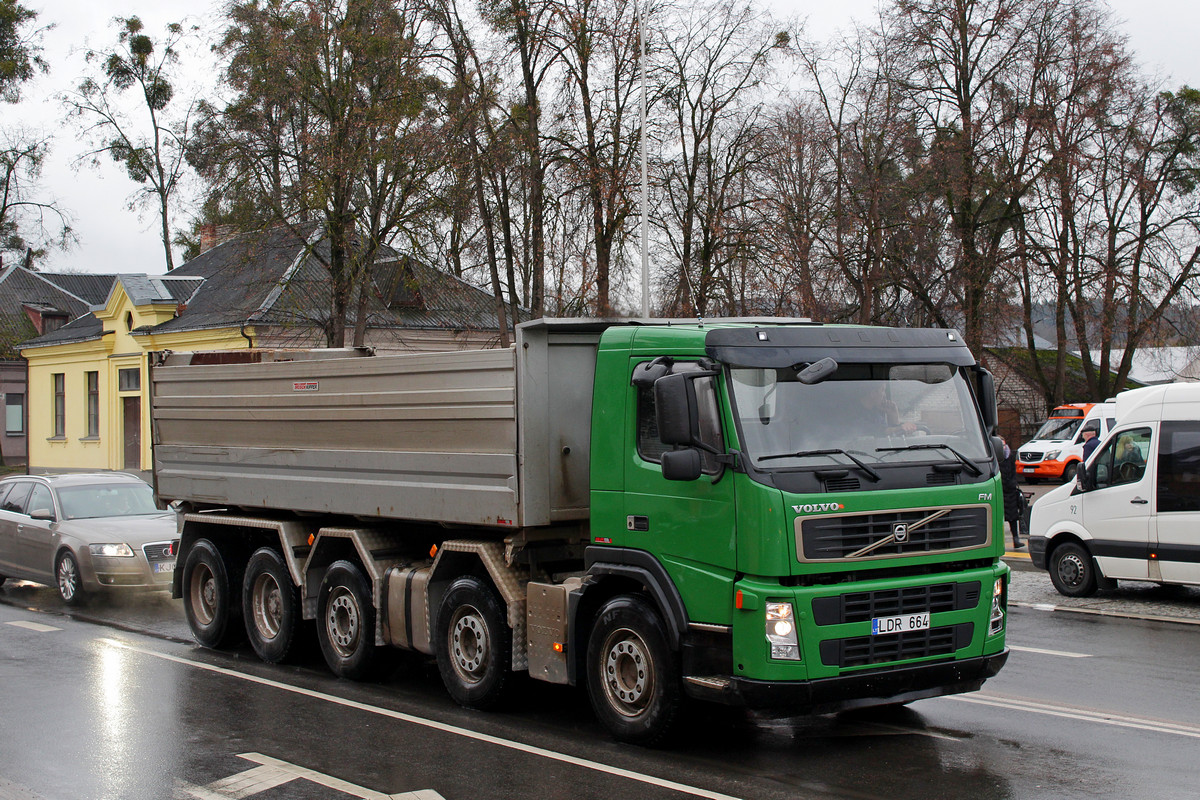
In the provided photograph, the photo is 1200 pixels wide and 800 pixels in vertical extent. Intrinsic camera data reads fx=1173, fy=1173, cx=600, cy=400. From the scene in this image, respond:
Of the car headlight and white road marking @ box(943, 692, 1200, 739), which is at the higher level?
the car headlight

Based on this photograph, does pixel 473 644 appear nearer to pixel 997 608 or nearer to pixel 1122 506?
pixel 997 608

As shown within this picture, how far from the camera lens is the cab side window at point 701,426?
666 centimetres

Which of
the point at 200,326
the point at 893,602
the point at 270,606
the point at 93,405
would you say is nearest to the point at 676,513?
the point at 893,602

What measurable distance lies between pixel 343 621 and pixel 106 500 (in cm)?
719

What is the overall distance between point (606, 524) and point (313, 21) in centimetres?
2316

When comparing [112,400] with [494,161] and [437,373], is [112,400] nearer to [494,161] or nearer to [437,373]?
[494,161]

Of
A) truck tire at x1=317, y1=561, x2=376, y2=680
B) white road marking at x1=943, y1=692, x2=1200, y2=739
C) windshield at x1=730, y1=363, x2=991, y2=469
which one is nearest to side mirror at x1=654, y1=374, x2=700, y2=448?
windshield at x1=730, y1=363, x2=991, y2=469

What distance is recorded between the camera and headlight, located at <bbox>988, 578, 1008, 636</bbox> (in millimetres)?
7121

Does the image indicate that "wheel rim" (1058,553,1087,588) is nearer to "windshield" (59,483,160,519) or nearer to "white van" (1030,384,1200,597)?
"white van" (1030,384,1200,597)

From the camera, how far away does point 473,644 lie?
844cm

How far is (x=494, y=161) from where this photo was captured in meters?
27.8

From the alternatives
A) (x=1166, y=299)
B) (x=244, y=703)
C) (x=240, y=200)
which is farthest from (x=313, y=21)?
(x=1166, y=299)

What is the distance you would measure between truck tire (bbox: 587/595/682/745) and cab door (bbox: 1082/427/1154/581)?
7797mm

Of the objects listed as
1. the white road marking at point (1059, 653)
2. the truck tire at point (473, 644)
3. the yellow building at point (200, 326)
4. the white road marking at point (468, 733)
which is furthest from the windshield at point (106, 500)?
the yellow building at point (200, 326)
